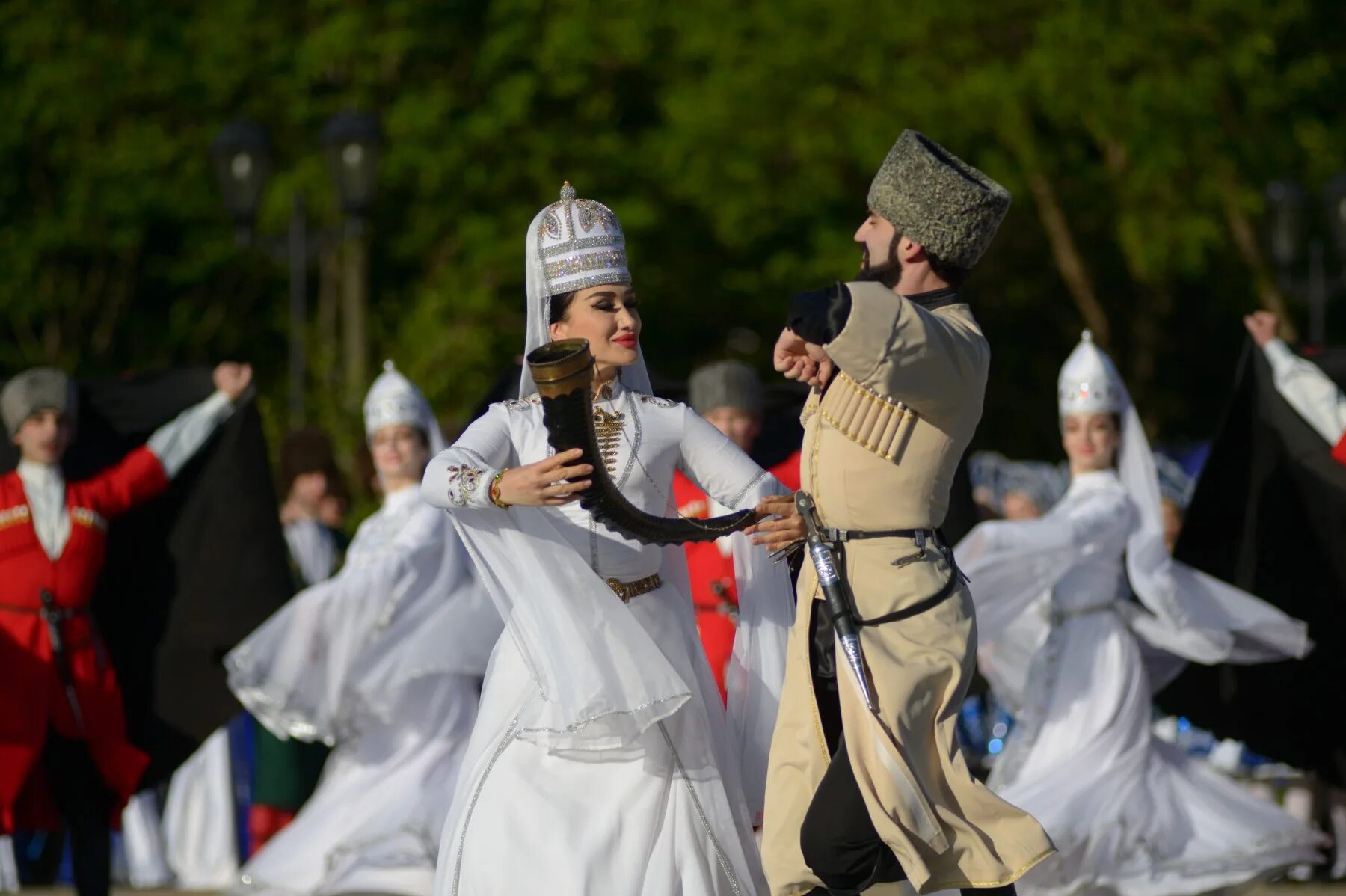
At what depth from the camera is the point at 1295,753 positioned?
877cm

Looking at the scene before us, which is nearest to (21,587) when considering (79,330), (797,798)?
(797,798)

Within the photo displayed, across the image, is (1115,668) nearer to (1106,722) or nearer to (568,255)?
(1106,722)

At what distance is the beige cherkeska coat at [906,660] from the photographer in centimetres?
464

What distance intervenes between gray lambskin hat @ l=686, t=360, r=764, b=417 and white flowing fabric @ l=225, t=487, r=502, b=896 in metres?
1.06

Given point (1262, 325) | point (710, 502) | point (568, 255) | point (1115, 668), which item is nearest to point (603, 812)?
point (568, 255)

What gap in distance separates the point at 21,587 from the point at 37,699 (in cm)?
40

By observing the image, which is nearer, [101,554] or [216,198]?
[101,554]

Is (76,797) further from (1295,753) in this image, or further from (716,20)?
(716,20)

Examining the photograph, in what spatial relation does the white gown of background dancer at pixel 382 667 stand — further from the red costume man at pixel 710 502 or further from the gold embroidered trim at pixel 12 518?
the gold embroidered trim at pixel 12 518

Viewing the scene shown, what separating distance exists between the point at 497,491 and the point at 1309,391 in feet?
15.4

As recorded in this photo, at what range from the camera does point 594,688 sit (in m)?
4.95

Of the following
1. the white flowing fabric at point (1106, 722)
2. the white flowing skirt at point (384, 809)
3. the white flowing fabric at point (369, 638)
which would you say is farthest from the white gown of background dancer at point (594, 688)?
the white flowing fabric at point (369, 638)

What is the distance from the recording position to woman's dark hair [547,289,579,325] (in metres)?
5.23

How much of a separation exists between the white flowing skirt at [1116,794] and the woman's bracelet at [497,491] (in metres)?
3.45
